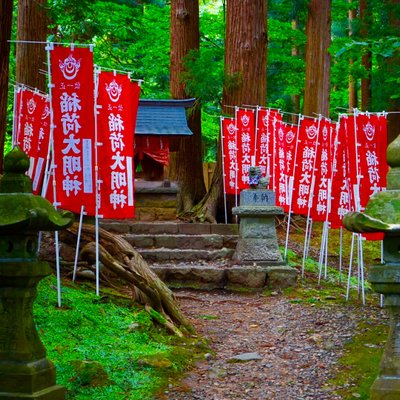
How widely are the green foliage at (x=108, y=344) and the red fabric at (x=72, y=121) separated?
1191mm

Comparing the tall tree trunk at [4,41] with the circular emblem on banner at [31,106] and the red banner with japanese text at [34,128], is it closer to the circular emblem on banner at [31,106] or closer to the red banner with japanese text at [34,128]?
the red banner with japanese text at [34,128]

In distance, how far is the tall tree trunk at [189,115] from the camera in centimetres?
1886

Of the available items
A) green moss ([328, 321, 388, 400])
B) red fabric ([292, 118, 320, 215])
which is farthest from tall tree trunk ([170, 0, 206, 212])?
green moss ([328, 321, 388, 400])

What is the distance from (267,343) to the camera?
8.58 metres

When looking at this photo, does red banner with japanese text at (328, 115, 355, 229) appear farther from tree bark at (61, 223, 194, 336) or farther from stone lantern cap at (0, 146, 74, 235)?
stone lantern cap at (0, 146, 74, 235)

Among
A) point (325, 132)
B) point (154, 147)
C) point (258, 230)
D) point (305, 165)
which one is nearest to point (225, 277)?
point (258, 230)

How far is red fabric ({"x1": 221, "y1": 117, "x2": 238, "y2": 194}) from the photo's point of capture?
51.5ft

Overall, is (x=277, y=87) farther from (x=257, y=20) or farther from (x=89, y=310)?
(x=89, y=310)

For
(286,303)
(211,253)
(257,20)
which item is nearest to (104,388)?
(286,303)

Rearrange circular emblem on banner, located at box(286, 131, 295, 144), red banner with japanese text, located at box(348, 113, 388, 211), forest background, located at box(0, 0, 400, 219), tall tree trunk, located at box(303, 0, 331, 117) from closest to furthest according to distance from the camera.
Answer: red banner with japanese text, located at box(348, 113, 388, 211), forest background, located at box(0, 0, 400, 219), circular emblem on banner, located at box(286, 131, 295, 144), tall tree trunk, located at box(303, 0, 331, 117)

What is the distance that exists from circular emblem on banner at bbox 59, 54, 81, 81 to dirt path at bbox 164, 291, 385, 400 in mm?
3431

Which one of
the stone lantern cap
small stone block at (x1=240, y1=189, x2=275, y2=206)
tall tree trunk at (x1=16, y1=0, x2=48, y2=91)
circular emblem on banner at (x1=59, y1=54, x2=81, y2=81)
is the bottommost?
small stone block at (x1=240, y1=189, x2=275, y2=206)

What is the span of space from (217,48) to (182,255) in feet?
29.1

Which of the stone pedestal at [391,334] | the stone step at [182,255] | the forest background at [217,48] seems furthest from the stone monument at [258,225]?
the stone pedestal at [391,334]
